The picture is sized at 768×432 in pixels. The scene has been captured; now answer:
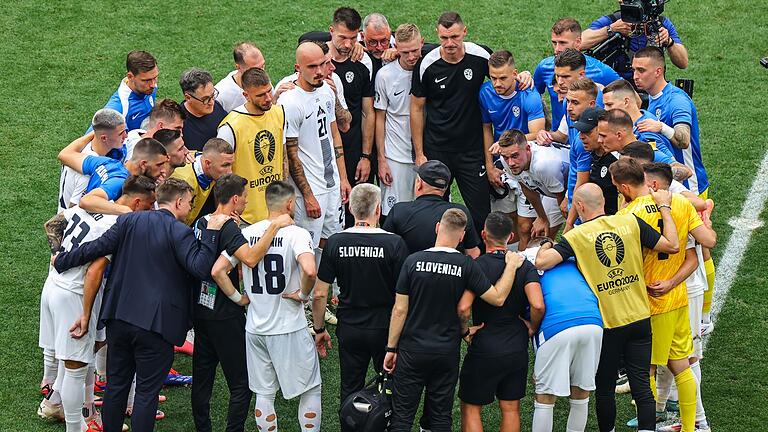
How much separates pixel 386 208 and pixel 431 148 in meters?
0.69

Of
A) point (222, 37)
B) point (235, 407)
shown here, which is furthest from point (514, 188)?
point (222, 37)

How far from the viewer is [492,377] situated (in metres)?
6.95

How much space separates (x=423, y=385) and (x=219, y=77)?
6670 mm

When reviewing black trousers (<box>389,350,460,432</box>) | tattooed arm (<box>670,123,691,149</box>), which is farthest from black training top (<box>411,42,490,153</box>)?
black trousers (<box>389,350,460,432</box>)

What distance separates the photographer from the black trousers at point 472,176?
30.9ft

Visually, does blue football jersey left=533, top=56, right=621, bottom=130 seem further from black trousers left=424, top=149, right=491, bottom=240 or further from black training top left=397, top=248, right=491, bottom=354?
black training top left=397, top=248, right=491, bottom=354

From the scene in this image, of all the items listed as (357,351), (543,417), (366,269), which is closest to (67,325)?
(357,351)

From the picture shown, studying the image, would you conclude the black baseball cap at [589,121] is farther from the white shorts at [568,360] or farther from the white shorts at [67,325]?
the white shorts at [67,325]

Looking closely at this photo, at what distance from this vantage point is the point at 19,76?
12.7 m

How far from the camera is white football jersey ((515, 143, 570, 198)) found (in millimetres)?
8633

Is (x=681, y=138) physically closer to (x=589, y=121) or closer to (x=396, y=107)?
(x=589, y=121)

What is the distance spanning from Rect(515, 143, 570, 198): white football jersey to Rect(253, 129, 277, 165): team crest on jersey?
2.01m

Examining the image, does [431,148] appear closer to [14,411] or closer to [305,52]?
[305,52]

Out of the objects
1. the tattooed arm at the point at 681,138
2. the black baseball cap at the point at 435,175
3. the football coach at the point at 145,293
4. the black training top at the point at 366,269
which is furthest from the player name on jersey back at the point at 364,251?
the tattooed arm at the point at 681,138
